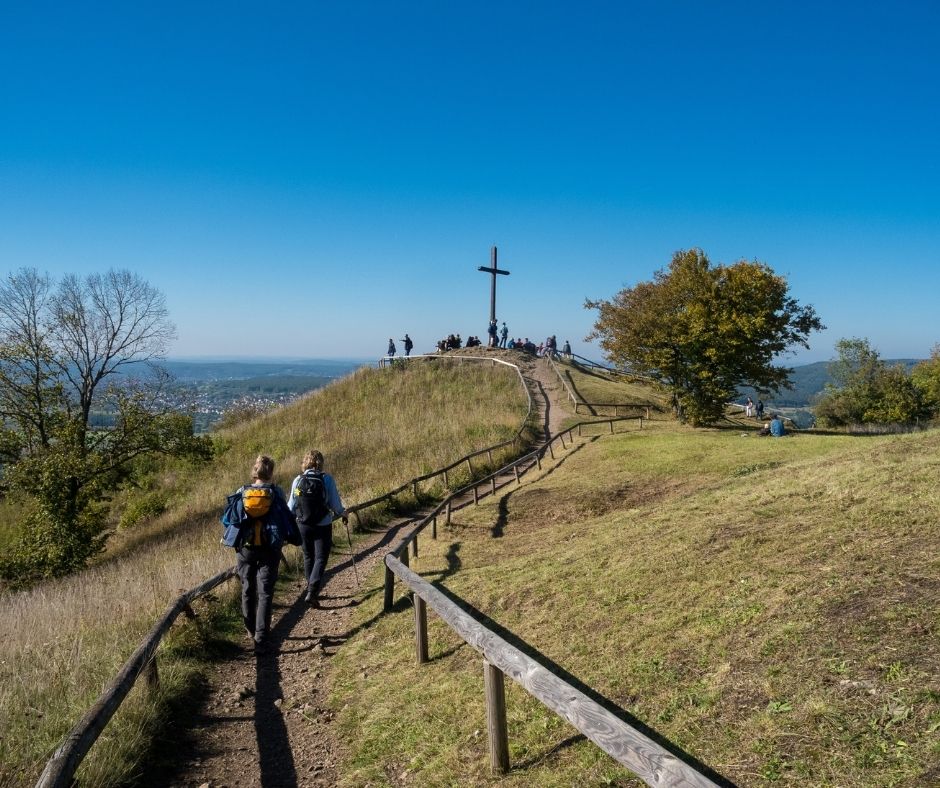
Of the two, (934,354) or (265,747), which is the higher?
(934,354)

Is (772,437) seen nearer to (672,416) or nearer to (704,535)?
(672,416)

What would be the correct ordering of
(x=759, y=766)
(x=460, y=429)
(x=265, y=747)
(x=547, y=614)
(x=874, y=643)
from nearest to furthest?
(x=759, y=766) < (x=874, y=643) < (x=265, y=747) < (x=547, y=614) < (x=460, y=429)

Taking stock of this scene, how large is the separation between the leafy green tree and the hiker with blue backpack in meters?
49.6

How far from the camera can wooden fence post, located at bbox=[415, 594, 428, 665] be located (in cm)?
615

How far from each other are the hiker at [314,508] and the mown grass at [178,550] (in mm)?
1281

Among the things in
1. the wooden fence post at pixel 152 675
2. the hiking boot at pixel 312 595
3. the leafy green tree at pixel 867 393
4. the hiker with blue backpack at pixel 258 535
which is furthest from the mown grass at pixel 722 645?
the leafy green tree at pixel 867 393

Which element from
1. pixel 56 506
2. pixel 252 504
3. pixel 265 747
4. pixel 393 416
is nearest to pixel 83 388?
pixel 56 506

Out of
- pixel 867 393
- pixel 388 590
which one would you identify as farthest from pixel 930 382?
pixel 388 590

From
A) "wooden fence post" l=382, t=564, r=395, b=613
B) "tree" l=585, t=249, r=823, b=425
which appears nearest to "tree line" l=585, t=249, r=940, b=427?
"tree" l=585, t=249, r=823, b=425

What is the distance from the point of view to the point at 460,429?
88.3ft

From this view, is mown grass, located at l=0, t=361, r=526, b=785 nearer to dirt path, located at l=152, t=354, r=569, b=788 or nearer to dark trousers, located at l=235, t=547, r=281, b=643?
dirt path, located at l=152, t=354, r=569, b=788

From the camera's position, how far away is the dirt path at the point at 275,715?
477cm

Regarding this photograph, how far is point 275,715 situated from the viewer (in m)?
5.76

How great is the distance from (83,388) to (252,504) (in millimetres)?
22219
